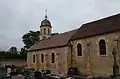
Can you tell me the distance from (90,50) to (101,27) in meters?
3.67

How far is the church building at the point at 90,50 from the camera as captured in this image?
1043 inches

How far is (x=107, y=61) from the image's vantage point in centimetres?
2673

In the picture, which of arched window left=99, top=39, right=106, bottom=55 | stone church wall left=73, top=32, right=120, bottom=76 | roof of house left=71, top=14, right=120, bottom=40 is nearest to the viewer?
stone church wall left=73, top=32, right=120, bottom=76

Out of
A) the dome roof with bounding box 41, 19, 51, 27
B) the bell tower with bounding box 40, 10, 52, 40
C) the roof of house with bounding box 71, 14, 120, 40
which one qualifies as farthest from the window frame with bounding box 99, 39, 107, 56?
the dome roof with bounding box 41, 19, 51, 27

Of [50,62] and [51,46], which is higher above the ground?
[51,46]

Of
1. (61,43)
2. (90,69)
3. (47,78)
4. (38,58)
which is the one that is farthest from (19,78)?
(38,58)

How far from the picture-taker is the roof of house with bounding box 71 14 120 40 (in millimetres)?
27048

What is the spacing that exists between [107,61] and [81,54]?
581cm

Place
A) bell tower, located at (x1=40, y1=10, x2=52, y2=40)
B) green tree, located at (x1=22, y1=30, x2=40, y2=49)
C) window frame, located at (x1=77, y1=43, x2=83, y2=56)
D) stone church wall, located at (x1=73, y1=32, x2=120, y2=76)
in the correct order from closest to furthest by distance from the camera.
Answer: stone church wall, located at (x1=73, y1=32, x2=120, y2=76), window frame, located at (x1=77, y1=43, x2=83, y2=56), bell tower, located at (x1=40, y1=10, x2=52, y2=40), green tree, located at (x1=22, y1=30, x2=40, y2=49)

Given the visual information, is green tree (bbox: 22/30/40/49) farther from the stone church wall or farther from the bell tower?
the stone church wall

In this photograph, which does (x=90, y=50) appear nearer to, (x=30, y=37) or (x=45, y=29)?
(x=45, y=29)

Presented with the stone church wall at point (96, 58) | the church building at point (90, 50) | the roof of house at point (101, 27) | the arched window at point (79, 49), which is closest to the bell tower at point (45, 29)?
the church building at point (90, 50)

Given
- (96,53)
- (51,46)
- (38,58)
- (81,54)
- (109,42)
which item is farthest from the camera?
(38,58)

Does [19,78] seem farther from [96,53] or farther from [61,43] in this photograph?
[61,43]
